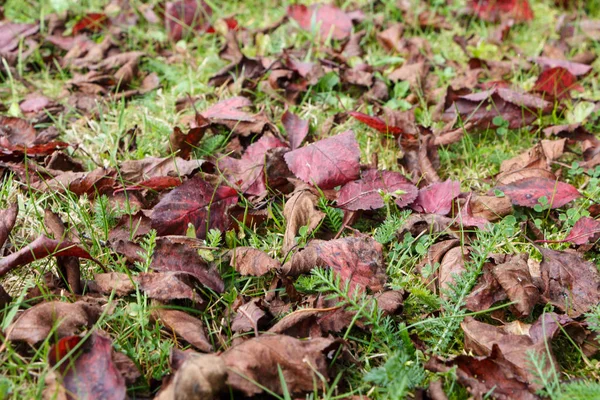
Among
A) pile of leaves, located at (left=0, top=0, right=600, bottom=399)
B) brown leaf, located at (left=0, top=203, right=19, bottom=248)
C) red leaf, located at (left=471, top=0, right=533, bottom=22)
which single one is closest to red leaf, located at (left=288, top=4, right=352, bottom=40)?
pile of leaves, located at (left=0, top=0, right=600, bottom=399)

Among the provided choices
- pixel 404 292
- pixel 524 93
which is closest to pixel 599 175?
pixel 524 93

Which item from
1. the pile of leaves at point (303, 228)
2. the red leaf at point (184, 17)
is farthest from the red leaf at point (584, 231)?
the red leaf at point (184, 17)

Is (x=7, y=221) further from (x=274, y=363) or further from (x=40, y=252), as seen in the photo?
(x=274, y=363)

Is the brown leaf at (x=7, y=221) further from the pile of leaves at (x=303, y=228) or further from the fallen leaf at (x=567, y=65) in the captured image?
the fallen leaf at (x=567, y=65)

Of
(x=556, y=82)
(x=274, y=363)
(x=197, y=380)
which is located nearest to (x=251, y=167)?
(x=274, y=363)

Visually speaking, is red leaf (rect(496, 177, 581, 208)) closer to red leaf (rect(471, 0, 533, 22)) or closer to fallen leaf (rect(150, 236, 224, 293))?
fallen leaf (rect(150, 236, 224, 293))

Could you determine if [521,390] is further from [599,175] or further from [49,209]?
[49,209]
